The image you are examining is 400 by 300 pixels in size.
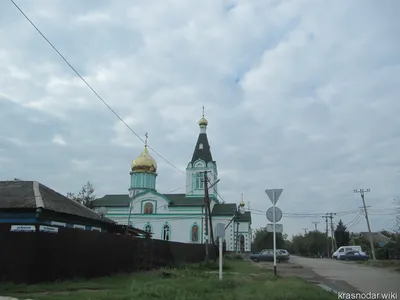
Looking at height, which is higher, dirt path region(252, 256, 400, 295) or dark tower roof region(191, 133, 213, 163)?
dark tower roof region(191, 133, 213, 163)

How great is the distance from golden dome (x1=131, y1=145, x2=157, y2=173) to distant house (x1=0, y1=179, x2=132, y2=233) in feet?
139

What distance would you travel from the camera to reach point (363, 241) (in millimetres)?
87688

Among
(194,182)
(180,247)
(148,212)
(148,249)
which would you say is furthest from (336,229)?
(148,249)

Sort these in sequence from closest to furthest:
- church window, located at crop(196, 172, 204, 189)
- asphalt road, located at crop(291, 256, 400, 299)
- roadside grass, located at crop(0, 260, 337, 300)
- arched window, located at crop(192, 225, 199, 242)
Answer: roadside grass, located at crop(0, 260, 337, 300), asphalt road, located at crop(291, 256, 400, 299), arched window, located at crop(192, 225, 199, 242), church window, located at crop(196, 172, 204, 189)

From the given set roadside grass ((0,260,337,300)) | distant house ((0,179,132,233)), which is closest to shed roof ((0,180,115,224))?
distant house ((0,179,132,233))

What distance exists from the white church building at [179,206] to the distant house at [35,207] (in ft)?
134

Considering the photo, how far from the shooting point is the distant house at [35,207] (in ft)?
55.4

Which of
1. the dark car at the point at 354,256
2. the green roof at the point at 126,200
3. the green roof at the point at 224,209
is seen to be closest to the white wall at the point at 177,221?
the green roof at the point at 224,209

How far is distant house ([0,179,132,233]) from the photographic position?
665 inches

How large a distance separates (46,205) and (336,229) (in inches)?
3003

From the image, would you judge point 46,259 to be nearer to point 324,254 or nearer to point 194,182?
point 194,182

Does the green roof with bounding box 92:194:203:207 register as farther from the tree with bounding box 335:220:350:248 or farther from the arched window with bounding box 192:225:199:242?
the tree with bounding box 335:220:350:248

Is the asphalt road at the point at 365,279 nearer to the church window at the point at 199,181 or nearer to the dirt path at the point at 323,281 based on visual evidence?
the dirt path at the point at 323,281

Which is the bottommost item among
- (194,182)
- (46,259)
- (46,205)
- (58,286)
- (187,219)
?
(58,286)
